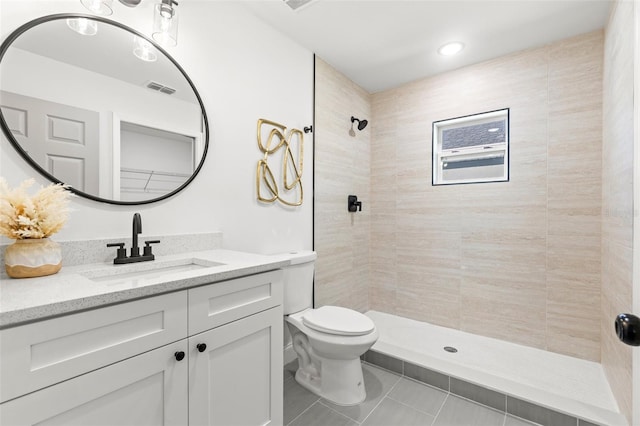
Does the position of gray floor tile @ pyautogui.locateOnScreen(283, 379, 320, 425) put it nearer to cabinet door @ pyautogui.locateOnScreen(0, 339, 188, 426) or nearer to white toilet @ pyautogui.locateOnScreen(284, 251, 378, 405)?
white toilet @ pyautogui.locateOnScreen(284, 251, 378, 405)

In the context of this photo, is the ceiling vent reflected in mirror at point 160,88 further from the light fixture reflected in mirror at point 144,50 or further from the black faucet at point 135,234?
the black faucet at point 135,234

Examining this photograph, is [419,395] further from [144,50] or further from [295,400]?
[144,50]

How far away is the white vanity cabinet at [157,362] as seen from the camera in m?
0.72

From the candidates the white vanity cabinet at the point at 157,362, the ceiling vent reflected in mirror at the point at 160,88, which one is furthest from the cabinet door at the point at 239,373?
the ceiling vent reflected in mirror at the point at 160,88

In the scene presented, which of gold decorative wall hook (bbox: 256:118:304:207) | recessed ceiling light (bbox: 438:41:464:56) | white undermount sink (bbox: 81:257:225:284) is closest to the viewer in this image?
white undermount sink (bbox: 81:257:225:284)

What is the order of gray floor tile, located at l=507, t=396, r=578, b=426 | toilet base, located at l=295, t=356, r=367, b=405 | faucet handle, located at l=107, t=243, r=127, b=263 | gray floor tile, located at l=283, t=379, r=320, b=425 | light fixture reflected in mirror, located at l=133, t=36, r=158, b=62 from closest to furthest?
faucet handle, located at l=107, t=243, r=127, b=263, light fixture reflected in mirror, located at l=133, t=36, r=158, b=62, gray floor tile, located at l=507, t=396, r=578, b=426, gray floor tile, located at l=283, t=379, r=320, b=425, toilet base, located at l=295, t=356, r=367, b=405

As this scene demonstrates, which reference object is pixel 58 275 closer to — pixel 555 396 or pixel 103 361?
pixel 103 361

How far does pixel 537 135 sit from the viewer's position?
231cm

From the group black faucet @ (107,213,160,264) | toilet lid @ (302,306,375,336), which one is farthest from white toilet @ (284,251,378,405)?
black faucet @ (107,213,160,264)

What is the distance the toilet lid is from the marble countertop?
0.60 meters

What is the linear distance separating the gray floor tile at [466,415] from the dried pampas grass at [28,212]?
79.4 inches

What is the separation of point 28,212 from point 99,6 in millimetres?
912

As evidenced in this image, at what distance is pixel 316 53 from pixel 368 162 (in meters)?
1.18

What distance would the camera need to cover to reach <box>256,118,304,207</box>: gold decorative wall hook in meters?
2.04
